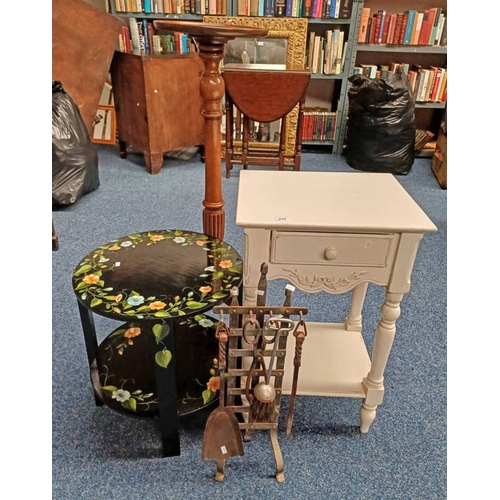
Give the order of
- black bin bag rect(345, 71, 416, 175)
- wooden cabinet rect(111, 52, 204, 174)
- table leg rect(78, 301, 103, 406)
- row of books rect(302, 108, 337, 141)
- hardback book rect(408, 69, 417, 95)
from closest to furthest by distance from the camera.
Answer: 1. table leg rect(78, 301, 103, 406)
2. wooden cabinet rect(111, 52, 204, 174)
3. black bin bag rect(345, 71, 416, 175)
4. hardback book rect(408, 69, 417, 95)
5. row of books rect(302, 108, 337, 141)

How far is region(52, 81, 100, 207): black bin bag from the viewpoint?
2469 mm

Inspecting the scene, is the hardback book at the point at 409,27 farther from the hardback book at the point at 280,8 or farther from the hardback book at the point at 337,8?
the hardback book at the point at 280,8

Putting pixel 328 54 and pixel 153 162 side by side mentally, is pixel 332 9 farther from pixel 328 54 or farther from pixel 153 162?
pixel 153 162

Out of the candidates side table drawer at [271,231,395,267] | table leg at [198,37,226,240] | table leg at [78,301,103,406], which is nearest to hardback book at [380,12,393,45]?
table leg at [198,37,226,240]

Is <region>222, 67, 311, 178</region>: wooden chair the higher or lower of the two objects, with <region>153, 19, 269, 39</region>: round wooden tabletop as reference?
lower

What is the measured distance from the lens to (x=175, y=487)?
111 cm

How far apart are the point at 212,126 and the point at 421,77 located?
8.83 ft

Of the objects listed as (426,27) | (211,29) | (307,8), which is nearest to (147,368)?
(211,29)

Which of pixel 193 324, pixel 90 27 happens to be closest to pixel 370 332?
pixel 193 324

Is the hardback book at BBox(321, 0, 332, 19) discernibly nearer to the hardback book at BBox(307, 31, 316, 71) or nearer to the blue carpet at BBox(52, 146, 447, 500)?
the hardback book at BBox(307, 31, 316, 71)

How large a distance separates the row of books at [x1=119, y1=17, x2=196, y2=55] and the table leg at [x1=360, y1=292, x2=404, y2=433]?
286cm

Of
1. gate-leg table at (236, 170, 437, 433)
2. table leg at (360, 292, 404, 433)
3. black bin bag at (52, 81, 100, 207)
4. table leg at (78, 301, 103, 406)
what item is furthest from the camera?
black bin bag at (52, 81, 100, 207)

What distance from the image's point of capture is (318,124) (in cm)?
353

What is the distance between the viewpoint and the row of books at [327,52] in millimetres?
3203
